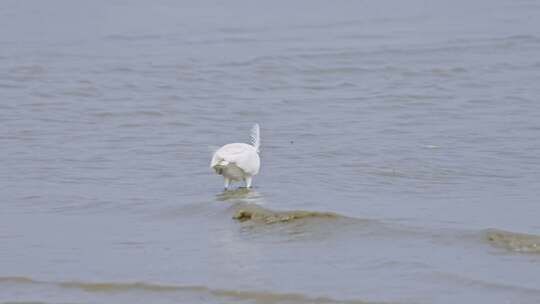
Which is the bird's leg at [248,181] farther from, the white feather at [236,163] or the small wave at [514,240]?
the small wave at [514,240]

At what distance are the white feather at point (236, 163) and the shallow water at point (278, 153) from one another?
0.16m

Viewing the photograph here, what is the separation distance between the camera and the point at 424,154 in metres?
11.7

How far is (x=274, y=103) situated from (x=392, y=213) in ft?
20.0

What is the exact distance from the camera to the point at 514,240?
26.8 feet

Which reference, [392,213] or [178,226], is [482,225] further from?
[178,226]

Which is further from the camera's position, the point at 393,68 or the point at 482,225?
the point at 393,68

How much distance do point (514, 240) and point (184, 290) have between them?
7.38ft

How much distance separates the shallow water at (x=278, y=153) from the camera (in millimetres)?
7508

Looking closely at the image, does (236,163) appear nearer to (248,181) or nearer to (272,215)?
(248,181)

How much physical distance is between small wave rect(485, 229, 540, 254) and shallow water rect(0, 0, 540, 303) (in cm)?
2

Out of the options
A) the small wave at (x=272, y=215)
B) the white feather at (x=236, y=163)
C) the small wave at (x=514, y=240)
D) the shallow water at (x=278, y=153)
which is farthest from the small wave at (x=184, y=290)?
the white feather at (x=236, y=163)

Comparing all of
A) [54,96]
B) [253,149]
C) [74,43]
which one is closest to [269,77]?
[54,96]

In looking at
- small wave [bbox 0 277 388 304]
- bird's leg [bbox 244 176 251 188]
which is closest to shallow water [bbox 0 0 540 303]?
small wave [bbox 0 277 388 304]

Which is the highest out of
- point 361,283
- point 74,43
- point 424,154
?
point 74,43
